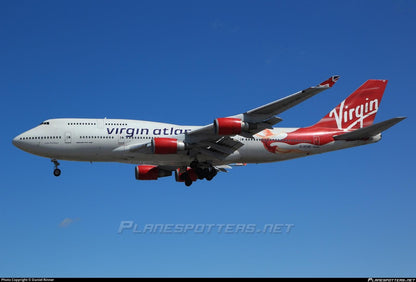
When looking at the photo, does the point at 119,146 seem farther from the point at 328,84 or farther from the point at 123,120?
the point at 328,84

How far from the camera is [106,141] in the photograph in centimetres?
3741

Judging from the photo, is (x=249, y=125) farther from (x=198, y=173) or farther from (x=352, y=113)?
(x=352, y=113)

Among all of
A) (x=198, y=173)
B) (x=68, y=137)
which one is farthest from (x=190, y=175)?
(x=68, y=137)

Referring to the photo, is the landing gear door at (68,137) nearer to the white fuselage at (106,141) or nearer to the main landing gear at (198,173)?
the white fuselage at (106,141)

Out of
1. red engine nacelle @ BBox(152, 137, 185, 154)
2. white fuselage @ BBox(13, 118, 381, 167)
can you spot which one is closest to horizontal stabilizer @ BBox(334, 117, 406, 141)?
white fuselage @ BBox(13, 118, 381, 167)

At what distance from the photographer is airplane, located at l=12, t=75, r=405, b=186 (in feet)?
115

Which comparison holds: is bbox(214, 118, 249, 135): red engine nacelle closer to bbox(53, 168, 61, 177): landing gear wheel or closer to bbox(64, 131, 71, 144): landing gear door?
bbox(64, 131, 71, 144): landing gear door

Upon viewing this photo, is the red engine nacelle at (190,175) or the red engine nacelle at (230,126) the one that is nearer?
the red engine nacelle at (230,126)

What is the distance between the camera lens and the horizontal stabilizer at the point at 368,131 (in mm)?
37594

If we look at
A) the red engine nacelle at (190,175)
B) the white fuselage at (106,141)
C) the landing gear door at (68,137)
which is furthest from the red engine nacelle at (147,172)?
the landing gear door at (68,137)

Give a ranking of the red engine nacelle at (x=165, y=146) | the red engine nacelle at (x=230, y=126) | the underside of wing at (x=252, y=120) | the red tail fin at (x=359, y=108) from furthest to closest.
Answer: the red tail fin at (x=359, y=108), the red engine nacelle at (x=165, y=146), the red engine nacelle at (x=230, y=126), the underside of wing at (x=252, y=120)

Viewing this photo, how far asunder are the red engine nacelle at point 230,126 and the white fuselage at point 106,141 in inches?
167

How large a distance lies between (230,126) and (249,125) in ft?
4.20

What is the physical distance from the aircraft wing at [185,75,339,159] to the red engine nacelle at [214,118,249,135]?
244 millimetres
